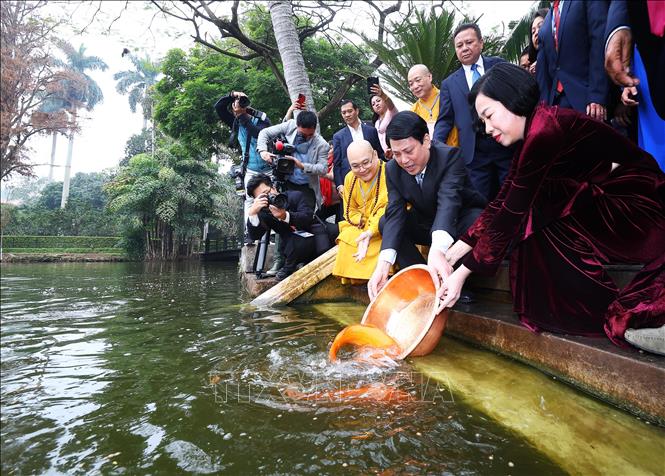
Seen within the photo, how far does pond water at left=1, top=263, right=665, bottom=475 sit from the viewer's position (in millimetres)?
1141

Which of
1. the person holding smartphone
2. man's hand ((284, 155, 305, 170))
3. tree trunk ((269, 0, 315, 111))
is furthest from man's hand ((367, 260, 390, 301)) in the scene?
tree trunk ((269, 0, 315, 111))

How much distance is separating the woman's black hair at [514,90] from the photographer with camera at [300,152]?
3.07m

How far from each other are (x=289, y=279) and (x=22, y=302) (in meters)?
2.71

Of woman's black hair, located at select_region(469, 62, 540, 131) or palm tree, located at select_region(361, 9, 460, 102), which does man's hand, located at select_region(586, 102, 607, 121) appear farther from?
palm tree, located at select_region(361, 9, 460, 102)

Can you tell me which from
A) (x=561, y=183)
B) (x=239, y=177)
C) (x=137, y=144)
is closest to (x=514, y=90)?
(x=561, y=183)

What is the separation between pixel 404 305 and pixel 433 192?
30.6 inches

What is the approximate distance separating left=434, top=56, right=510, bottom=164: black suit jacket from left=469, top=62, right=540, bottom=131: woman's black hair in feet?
4.44

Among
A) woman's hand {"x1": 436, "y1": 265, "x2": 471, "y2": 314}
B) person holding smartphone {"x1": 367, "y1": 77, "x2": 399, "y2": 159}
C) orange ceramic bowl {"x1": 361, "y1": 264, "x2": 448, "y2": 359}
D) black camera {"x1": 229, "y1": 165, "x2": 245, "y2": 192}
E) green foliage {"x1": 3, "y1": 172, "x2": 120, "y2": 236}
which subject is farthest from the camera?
green foliage {"x1": 3, "y1": 172, "x2": 120, "y2": 236}

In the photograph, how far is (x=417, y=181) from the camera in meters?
2.80

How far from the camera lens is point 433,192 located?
275cm

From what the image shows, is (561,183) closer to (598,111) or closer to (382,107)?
(598,111)

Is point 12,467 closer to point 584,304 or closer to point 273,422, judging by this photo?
point 273,422

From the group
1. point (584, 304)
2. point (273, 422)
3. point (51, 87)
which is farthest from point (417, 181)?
point (51, 87)

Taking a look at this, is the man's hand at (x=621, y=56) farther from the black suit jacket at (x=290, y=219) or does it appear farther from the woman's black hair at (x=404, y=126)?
the black suit jacket at (x=290, y=219)
